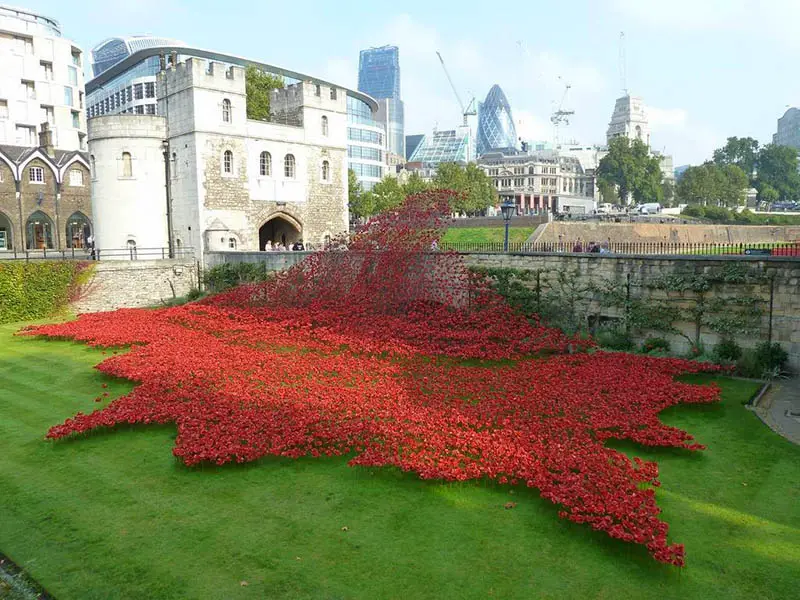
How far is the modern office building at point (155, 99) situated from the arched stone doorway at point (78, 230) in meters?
20.6

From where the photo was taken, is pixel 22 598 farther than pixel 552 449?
No

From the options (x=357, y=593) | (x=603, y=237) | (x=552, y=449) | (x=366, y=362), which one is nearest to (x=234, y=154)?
(x=366, y=362)

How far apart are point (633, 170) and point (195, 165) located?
264 feet

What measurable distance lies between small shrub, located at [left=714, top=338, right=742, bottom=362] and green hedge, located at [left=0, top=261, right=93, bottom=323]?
23.4 m

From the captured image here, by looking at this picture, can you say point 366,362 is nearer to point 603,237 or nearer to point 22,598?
point 22,598

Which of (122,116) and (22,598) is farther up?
(122,116)

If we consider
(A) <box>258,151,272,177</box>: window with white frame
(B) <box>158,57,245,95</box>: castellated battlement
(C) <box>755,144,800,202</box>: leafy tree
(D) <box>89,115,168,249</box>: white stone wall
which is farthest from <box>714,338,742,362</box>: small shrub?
(C) <box>755,144,800,202</box>: leafy tree

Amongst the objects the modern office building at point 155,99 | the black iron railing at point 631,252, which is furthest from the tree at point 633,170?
the black iron railing at point 631,252

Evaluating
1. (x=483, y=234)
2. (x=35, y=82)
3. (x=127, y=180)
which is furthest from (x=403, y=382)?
(x=35, y=82)

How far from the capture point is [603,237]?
5078 cm

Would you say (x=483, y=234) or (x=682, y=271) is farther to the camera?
(x=483, y=234)

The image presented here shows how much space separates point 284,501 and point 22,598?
295 centimetres

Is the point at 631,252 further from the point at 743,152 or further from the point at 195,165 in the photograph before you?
the point at 743,152

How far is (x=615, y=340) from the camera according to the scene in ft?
54.6
